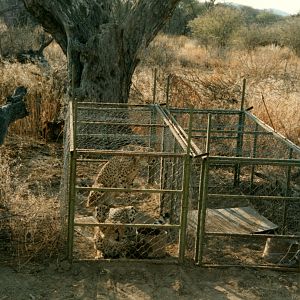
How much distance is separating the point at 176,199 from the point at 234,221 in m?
0.88

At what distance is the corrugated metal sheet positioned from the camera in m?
6.35

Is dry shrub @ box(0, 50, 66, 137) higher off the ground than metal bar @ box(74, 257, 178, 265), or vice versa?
dry shrub @ box(0, 50, 66, 137)

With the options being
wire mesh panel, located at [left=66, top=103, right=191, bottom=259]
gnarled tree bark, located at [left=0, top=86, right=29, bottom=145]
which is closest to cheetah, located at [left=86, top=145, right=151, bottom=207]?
wire mesh panel, located at [left=66, top=103, right=191, bottom=259]

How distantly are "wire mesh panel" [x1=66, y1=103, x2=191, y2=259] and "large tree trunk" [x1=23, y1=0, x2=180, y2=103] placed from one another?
3.51ft

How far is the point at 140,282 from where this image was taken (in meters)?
5.16

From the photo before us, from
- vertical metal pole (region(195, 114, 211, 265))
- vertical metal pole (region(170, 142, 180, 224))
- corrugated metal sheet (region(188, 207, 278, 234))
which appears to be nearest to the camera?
vertical metal pole (region(195, 114, 211, 265))

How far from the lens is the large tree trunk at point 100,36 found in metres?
9.80

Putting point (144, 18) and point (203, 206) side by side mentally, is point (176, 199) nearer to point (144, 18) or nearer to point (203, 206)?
point (203, 206)

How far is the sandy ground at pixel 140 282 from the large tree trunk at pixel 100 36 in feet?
16.5

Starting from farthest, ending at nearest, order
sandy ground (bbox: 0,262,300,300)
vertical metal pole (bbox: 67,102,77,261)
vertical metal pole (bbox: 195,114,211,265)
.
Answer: vertical metal pole (bbox: 195,114,211,265)
vertical metal pole (bbox: 67,102,77,261)
sandy ground (bbox: 0,262,300,300)

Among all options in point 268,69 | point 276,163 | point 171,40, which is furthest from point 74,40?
point 171,40

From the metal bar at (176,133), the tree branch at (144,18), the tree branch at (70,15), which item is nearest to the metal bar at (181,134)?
the metal bar at (176,133)

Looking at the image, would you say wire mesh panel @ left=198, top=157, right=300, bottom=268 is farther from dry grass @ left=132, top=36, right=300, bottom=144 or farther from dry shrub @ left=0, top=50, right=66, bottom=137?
dry shrub @ left=0, top=50, right=66, bottom=137

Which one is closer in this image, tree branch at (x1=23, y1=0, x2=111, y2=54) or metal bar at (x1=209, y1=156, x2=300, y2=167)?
metal bar at (x1=209, y1=156, x2=300, y2=167)
